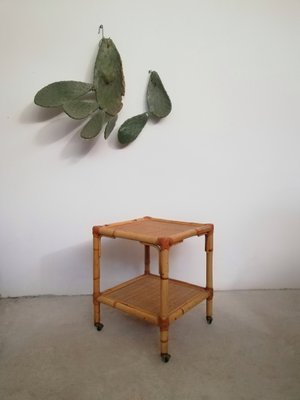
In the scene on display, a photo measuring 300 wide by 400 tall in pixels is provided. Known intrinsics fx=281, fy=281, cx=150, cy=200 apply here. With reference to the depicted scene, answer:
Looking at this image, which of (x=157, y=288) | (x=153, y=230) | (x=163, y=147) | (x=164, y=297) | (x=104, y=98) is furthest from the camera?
(x=163, y=147)

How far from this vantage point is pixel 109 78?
1.24 m

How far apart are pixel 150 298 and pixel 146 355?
192 mm

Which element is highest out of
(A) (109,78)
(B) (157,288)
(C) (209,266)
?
(A) (109,78)

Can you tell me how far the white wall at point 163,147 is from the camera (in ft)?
4.22

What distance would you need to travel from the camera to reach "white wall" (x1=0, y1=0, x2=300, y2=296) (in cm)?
129

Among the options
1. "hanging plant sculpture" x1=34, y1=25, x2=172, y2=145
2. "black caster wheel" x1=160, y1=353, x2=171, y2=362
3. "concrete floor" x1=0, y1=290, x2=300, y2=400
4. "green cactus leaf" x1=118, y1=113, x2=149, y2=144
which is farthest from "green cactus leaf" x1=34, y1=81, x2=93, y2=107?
"black caster wheel" x1=160, y1=353, x2=171, y2=362

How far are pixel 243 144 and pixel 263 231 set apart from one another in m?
0.44

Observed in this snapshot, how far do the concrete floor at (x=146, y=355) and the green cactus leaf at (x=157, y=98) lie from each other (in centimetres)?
90

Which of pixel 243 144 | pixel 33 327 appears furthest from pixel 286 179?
pixel 33 327

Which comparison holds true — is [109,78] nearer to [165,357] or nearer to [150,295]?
[150,295]

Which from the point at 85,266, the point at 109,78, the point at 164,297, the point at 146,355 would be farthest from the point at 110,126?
the point at 146,355

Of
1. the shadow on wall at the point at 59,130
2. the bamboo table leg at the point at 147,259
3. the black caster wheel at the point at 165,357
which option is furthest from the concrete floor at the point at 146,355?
the shadow on wall at the point at 59,130

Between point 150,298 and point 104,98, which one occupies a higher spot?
point 104,98

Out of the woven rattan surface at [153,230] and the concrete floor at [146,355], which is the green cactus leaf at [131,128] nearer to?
the woven rattan surface at [153,230]
